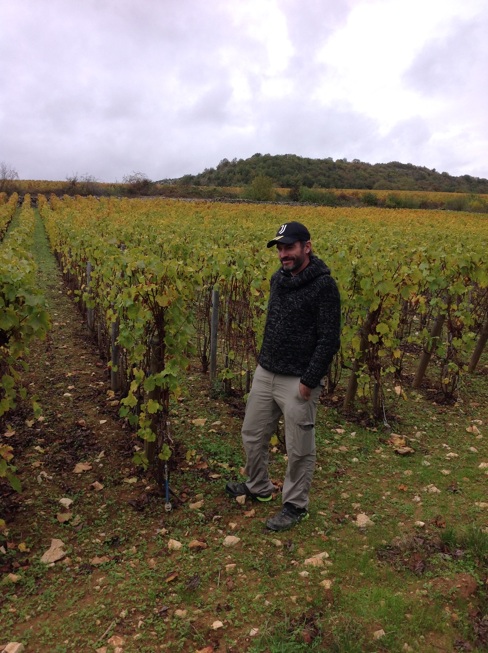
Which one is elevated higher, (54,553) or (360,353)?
(360,353)

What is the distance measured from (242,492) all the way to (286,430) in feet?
2.61

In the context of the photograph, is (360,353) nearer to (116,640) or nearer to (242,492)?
(242,492)

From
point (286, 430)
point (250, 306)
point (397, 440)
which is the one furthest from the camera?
point (250, 306)

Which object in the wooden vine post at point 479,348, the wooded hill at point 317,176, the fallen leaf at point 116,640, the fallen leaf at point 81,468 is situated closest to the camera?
the fallen leaf at point 116,640

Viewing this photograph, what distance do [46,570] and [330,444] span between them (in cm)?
283

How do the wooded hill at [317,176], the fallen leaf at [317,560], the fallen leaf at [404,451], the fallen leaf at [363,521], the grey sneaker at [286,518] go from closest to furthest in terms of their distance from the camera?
1. the fallen leaf at [317,560]
2. the grey sneaker at [286,518]
3. the fallen leaf at [363,521]
4. the fallen leaf at [404,451]
5. the wooded hill at [317,176]

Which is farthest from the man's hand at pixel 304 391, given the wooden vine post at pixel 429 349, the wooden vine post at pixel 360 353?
the wooden vine post at pixel 429 349

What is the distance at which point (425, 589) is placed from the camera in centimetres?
283

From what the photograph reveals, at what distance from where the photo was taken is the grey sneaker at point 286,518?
3389 millimetres

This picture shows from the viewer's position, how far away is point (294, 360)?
10.6 ft

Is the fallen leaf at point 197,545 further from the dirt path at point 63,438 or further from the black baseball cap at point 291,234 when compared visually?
the black baseball cap at point 291,234

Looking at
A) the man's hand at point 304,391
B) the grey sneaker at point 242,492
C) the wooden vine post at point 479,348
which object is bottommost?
the grey sneaker at point 242,492

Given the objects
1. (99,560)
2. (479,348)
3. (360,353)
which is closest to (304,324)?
(99,560)

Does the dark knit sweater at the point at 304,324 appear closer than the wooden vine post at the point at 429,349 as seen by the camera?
Yes
